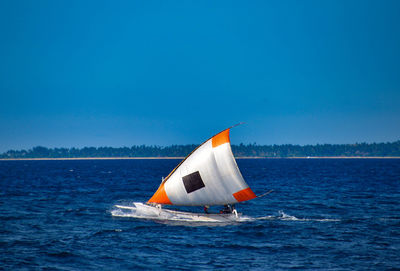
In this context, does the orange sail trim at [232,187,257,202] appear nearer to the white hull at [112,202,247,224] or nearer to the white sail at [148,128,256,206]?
the white sail at [148,128,256,206]

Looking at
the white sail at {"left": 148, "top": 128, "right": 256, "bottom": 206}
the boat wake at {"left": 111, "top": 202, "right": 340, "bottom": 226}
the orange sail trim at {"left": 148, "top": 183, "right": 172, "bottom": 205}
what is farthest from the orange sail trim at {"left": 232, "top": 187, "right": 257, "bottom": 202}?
the orange sail trim at {"left": 148, "top": 183, "right": 172, "bottom": 205}

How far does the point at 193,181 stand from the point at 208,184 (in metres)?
1.31

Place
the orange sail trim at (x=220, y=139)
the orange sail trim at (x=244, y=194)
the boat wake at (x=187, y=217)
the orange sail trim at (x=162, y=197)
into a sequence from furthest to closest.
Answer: the orange sail trim at (x=162, y=197) < the orange sail trim at (x=244, y=194) < the orange sail trim at (x=220, y=139) < the boat wake at (x=187, y=217)

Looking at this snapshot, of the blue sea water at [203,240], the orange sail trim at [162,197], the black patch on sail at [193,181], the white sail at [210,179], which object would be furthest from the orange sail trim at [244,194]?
the orange sail trim at [162,197]

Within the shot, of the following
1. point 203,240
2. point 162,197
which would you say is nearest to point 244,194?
point 162,197

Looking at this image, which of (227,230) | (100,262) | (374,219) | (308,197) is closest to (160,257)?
(100,262)

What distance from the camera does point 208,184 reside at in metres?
39.9

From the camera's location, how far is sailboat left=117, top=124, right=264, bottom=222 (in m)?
39.4

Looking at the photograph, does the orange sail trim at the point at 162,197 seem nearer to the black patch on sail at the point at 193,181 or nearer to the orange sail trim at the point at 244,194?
the black patch on sail at the point at 193,181

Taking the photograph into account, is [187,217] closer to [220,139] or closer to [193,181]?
[193,181]

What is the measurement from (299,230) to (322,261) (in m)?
9.68

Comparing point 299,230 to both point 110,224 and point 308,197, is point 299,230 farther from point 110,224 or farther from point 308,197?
point 308,197

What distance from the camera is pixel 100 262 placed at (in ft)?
88.7

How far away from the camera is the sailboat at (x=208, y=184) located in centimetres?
3944
